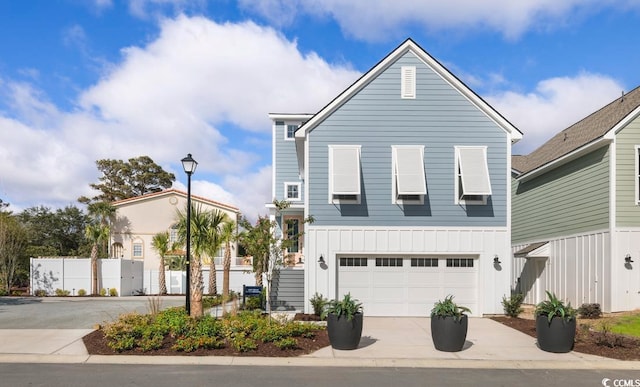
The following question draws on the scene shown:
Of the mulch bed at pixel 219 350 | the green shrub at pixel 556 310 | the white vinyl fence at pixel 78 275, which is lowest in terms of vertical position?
the white vinyl fence at pixel 78 275

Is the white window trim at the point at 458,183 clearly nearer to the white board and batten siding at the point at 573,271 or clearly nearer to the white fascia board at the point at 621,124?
the white fascia board at the point at 621,124

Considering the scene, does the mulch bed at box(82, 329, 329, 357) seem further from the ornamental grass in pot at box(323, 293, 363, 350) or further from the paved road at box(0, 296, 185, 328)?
the paved road at box(0, 296, 185, 328)

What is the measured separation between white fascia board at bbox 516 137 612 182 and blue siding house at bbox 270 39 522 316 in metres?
2.50

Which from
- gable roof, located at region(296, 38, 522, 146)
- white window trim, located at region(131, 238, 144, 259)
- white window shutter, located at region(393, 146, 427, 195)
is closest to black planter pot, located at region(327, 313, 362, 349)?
white window shutter, located at region(393, 146, 427, 195)

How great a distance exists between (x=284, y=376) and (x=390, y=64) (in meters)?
12.5

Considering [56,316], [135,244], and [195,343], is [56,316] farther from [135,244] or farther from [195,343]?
[135,244]

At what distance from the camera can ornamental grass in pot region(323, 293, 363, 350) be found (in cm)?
1164

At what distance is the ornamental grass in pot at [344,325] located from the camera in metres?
11.6

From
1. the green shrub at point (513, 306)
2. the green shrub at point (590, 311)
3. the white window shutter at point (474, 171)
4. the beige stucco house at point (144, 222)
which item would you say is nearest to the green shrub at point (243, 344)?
the white window shutter at point (474, 171)

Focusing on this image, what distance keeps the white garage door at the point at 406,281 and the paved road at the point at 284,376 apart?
25.6 ft

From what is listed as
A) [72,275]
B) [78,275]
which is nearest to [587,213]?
[78,275]

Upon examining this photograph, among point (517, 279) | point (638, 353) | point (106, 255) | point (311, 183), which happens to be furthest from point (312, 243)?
point (106, 255)

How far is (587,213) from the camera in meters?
19.1

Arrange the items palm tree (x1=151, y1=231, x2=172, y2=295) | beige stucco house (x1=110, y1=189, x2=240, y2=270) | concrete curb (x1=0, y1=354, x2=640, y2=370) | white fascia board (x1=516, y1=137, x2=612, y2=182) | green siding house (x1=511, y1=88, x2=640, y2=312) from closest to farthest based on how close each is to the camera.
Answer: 1. concrete curb (x1=0, y1=354, x2=640, y2=370)
2. green siding house (x1=511, y1=88, x2=640, y2=312)
3. white fascia board (x1=516, y1=137, x2=612, y2=182)
4. palm tree (x1=151, y1=231, x2=172, y2=295)
5. beige stucco house (x1=110, y1=189, x2=240, y2=270)
